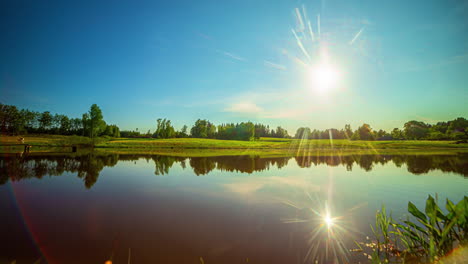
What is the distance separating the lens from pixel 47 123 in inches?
3597

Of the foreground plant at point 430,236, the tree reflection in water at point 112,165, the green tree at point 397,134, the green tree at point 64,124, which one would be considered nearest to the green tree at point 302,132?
the green tree at point 397,134

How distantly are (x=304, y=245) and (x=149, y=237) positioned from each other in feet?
12.4

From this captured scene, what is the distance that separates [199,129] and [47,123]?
71.3 metres

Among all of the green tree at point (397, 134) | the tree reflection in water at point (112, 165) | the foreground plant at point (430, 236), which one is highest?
the green tree at point (397, 134)

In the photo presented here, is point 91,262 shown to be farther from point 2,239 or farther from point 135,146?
point 135,146

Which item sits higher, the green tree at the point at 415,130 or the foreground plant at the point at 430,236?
the green tree at the point at 415,130

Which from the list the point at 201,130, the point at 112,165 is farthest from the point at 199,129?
the point at 112,165

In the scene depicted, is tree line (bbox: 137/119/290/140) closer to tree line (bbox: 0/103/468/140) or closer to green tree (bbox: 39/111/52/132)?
tree line (bbox: 0/103/468/140)

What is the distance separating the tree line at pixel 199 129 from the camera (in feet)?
236

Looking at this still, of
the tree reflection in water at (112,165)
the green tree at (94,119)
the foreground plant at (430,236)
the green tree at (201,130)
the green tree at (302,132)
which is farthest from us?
the green tree at (302,132)

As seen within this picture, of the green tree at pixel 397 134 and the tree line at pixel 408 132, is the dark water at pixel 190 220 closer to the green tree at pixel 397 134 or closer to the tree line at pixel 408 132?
the tree line at pixel 408 132

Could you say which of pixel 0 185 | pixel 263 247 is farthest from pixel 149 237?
pixel 0 185

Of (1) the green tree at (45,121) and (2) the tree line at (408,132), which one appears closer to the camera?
(2) the tree line at (408,132)

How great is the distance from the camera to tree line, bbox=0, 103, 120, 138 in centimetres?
6938
